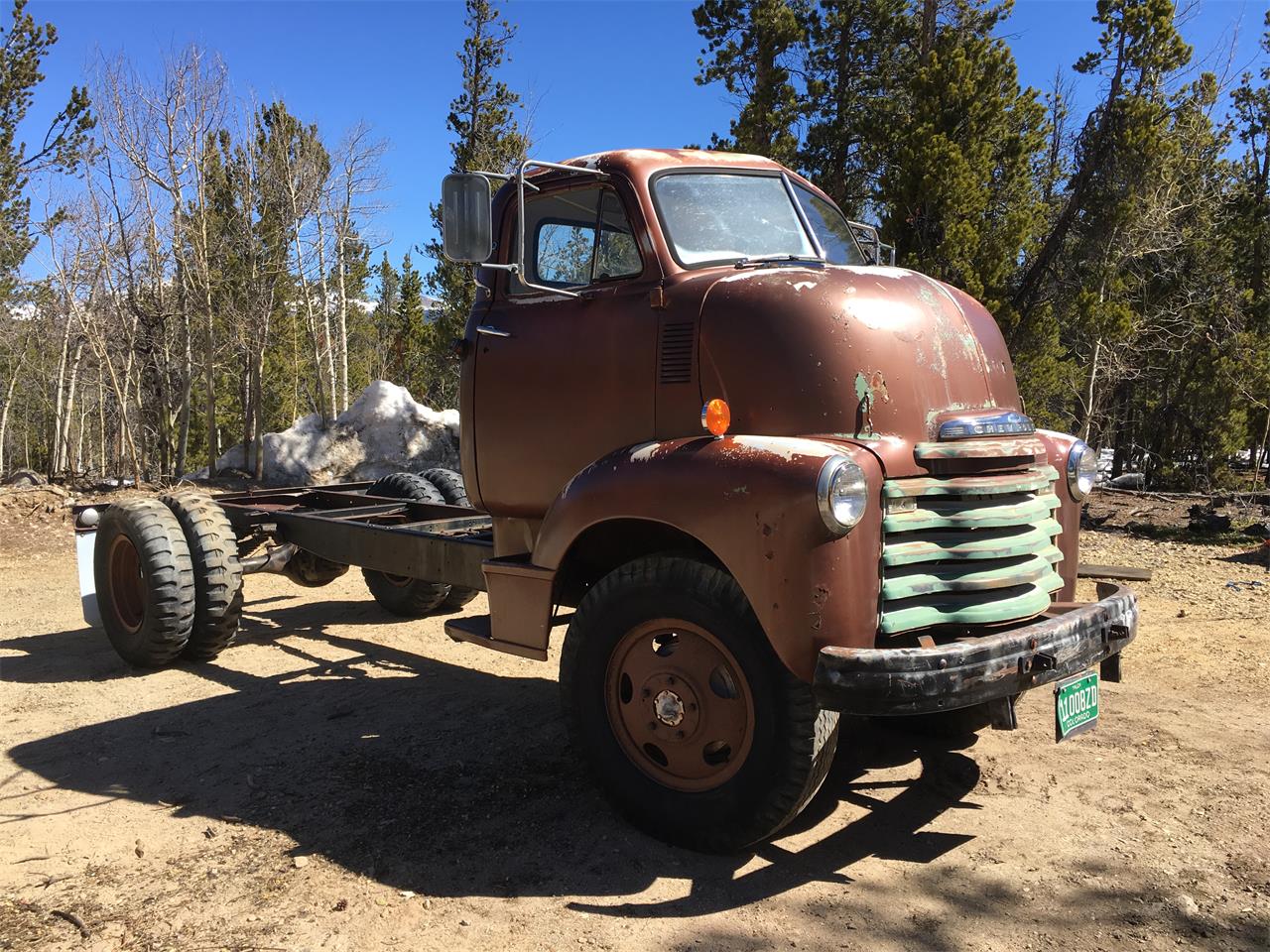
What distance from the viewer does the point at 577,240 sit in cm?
412

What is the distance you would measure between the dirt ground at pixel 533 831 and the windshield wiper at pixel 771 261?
225cm

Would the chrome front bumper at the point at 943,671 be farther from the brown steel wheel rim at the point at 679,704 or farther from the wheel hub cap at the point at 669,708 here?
the wheel hub cap at the point at 669,708

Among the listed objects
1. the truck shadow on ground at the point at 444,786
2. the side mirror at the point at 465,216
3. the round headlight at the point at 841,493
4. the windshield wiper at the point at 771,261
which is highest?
the side mirror at the point at 465,216

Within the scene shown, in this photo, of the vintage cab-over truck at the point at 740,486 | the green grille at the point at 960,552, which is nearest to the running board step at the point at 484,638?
the vintage cab-over truck at the point at 740,486

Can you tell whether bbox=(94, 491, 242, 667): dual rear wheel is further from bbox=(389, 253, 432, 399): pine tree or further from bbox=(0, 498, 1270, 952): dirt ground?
bbox=(389, 253, 432, 399): pine tree

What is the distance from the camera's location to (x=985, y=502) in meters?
3.19

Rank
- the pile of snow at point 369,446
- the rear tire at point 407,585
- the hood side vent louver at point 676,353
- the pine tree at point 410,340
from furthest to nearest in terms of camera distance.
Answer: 1. the pine tree at point 410,340
2. the pile of snow at point 369,446
3. the rear tire at point 407,585
4. the hood side vent louver at point 676,353

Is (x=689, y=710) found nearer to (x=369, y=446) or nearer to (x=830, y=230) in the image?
(x=830, y=230)

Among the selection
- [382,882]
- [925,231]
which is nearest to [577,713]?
[382,882]

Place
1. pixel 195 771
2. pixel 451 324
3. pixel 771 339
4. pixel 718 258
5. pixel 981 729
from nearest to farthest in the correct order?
pixel 771 339 < pixel 718 258 < pixel 195 771 < pixel 981 729 < pixel 451 324

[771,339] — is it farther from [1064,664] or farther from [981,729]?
[981,729]

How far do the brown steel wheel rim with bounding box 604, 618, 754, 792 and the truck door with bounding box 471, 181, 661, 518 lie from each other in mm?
860

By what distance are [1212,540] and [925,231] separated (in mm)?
6049

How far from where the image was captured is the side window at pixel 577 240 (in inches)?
152
